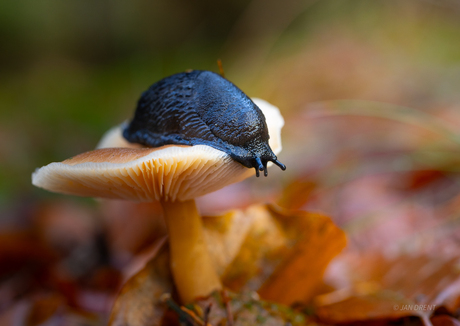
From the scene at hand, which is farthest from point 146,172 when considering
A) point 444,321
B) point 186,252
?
point 444,321

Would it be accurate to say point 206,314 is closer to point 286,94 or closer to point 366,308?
point 366,308

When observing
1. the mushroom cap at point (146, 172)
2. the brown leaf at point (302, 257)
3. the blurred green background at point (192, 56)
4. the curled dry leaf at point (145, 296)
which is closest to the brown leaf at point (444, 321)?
the brown leaf at point (302, 257)

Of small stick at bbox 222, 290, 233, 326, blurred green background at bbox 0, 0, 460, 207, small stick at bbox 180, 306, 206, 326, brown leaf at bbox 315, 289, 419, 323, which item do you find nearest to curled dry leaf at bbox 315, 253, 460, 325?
brown leaf at bbox 315, 289, 419, 323

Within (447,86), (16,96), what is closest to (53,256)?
(16,96)

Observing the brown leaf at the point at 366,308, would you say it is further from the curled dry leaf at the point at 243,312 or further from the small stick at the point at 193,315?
the small stick at the point at 193,315

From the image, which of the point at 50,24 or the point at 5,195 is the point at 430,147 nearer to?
the point at 5,195

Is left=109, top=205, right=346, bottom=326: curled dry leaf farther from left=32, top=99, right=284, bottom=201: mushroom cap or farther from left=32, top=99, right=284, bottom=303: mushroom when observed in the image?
left=32, top=99, right=284, bottom=201: mushroom cap
